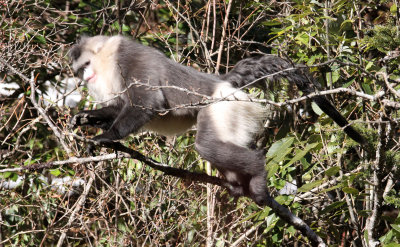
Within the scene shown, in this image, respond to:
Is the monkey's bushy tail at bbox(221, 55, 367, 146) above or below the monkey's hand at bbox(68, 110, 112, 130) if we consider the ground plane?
above

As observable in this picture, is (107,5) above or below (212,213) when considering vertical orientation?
above

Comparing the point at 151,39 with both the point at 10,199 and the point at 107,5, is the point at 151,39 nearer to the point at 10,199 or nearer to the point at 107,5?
the point at 107,5

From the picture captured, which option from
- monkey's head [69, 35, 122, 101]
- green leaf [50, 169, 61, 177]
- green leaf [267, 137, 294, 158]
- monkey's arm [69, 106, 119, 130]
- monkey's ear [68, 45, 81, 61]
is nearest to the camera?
green leaf [267, 137, 294, 158]

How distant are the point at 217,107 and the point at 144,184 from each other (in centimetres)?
165

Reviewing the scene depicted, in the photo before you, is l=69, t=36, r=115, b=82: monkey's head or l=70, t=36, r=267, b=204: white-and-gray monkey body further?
l=69, t=36, r=115, b=82: monkey's head

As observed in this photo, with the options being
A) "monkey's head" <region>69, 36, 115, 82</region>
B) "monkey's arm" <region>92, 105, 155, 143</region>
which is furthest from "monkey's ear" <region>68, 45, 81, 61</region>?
"monkey's arm" <region>92, 105, 155, 143</region>

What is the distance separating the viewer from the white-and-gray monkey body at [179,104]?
421cm

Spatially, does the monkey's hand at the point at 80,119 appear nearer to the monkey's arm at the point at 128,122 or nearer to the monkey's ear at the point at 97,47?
the monkey's arm at the point at 128,122

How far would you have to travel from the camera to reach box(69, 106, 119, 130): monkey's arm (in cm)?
444

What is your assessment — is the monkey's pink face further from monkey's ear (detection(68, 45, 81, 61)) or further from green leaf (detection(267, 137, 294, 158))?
green leaf (detection(267, 137, 294, 158))

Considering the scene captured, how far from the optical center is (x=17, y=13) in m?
6.34

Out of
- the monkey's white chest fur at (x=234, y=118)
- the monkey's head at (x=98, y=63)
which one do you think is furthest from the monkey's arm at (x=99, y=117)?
the monkey's white chest fur at (x=234, y=118)

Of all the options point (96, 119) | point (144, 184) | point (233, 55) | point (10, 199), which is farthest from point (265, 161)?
point (10, 199)

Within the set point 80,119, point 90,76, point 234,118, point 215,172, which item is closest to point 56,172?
point 90,76
